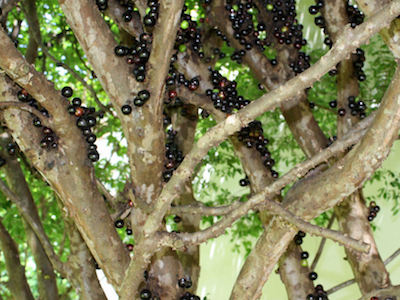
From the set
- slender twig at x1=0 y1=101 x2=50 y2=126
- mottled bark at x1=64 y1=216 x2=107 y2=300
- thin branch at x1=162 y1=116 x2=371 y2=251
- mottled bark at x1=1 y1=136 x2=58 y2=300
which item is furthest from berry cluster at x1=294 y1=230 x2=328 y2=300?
mottled bark at x1=1 y1=136 x2=58 y2=300

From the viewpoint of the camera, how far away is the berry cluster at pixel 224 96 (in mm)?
3178

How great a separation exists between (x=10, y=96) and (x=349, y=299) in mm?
5274

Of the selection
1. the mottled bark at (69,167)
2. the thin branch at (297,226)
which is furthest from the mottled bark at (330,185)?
the mottled bark at (69,167)

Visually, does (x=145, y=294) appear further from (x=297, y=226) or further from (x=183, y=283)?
(x=297, y=226)

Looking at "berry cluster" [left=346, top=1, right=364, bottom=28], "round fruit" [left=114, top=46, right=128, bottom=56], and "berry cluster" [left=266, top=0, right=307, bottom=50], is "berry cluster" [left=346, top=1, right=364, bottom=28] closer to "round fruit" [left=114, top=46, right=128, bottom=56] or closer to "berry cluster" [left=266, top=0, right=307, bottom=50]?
"berry cluster" [left=266, top=0, right=307, bottom=50]

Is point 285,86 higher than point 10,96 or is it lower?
lower

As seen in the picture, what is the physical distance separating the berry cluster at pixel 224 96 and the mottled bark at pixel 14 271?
6.22ft

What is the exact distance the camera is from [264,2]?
13.5 ft

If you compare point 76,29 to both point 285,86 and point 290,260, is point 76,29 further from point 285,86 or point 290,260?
point 290,260

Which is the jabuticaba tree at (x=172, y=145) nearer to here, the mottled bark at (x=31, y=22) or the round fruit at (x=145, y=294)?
the round fruit at (x=145, y=294)

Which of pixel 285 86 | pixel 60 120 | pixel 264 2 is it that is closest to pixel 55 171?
pixel 60 120

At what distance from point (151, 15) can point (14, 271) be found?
7.46 ft

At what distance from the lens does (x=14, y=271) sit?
376 centimetres

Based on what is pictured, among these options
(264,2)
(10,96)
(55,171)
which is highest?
(264,2)
